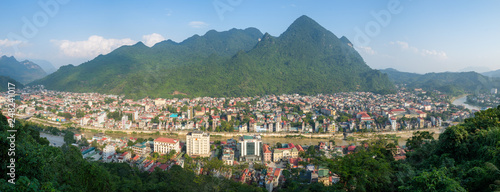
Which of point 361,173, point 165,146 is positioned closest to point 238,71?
point 165,146

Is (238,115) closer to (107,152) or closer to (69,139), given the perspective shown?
(107,152)

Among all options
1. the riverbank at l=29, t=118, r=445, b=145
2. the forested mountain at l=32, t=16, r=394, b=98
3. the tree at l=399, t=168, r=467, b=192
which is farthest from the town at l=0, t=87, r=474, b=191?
the forested mountain at l=32, t=16, r=394, b=98

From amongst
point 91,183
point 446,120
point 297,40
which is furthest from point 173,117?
point 297,40

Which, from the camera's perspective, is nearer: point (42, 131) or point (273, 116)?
point (42, 131)

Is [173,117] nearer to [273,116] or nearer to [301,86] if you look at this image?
[273,116]

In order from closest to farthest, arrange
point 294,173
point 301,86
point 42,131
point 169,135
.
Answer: point 294,173, point 42,131, point 169,135, point 301,86

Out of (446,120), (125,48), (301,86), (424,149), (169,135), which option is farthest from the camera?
(125,48)

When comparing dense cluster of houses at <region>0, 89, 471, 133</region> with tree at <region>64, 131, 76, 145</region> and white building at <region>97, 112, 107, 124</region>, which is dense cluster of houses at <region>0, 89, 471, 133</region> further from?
tree at <region>64, 131, 76, 145</region>
